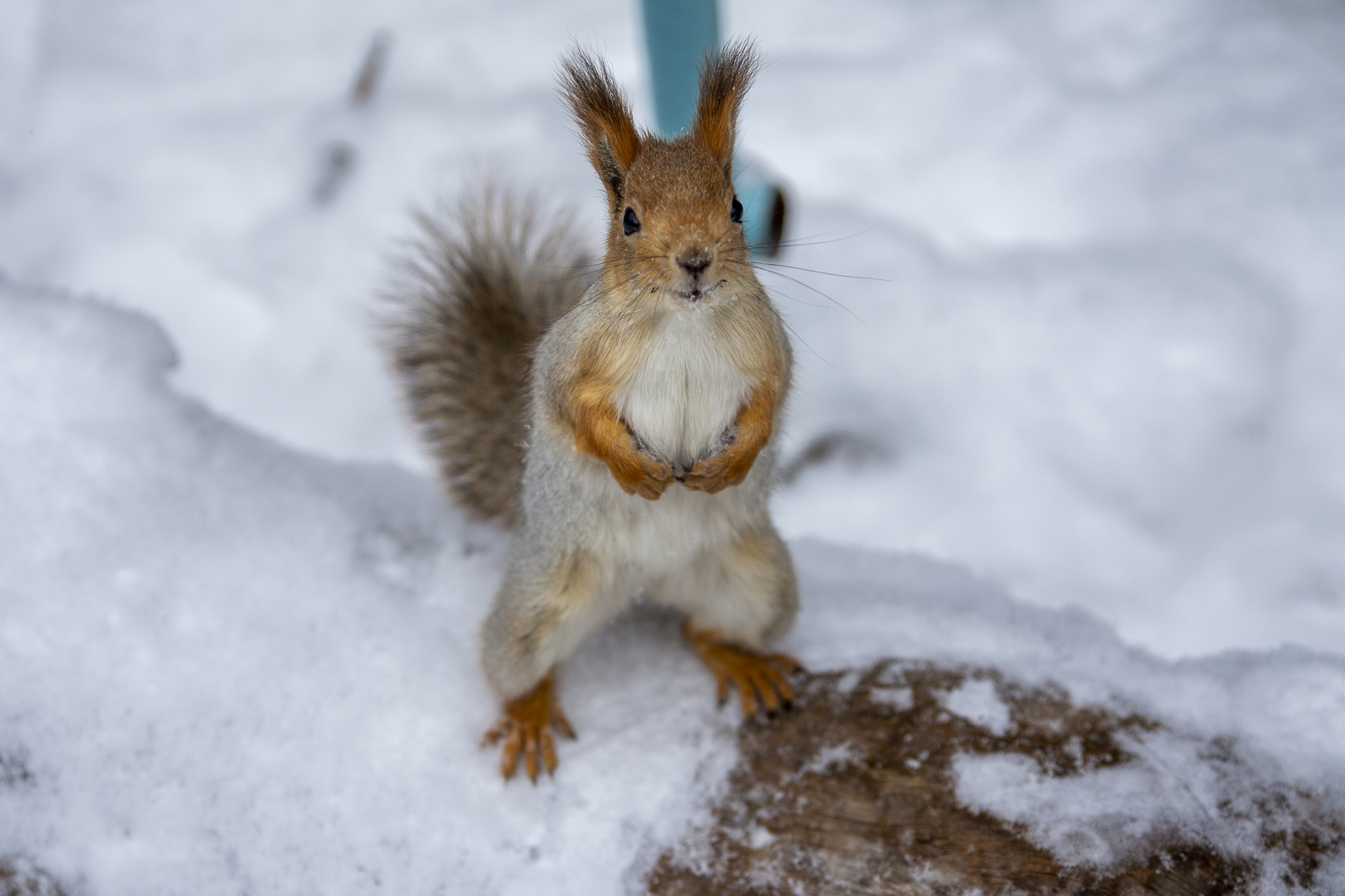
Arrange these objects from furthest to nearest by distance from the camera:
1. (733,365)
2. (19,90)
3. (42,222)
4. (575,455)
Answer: (19,90) → (42,222) → (575,455) → (733,365)

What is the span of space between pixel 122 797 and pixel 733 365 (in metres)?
1.12

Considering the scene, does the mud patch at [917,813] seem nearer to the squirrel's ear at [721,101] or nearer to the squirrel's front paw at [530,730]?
the squirrel's front paw at [530,730]

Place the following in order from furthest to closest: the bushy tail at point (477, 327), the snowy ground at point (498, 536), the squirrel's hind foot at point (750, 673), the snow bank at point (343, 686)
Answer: the bushy tail at point (477, 327) → the squirrel's hind foot at point (750, 673) → the snowy ground at point (498, 536) → the snow bank at point (343, 686)

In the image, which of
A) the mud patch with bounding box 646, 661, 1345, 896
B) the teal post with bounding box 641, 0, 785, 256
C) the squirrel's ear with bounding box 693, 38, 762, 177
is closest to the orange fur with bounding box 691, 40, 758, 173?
the squirrel's ear with bounding box 693, 38, 762, 177

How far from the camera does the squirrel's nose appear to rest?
4.50 ft

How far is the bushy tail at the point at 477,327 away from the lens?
7.27 ft

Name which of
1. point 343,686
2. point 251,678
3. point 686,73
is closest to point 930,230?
point 686,73

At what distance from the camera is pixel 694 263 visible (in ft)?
4.49

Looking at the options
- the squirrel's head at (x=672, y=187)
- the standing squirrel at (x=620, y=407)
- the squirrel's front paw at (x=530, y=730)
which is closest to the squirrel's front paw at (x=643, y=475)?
the standing squirrel at (x=620, y=407)

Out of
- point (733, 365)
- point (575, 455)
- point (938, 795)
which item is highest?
point (733, 365)

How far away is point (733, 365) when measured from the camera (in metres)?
1.54

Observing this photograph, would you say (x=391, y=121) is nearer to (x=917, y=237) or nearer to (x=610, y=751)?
(x=917, y=237)

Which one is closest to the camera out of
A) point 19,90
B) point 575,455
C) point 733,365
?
point 733,365

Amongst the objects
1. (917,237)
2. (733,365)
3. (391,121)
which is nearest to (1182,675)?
(733,365)
